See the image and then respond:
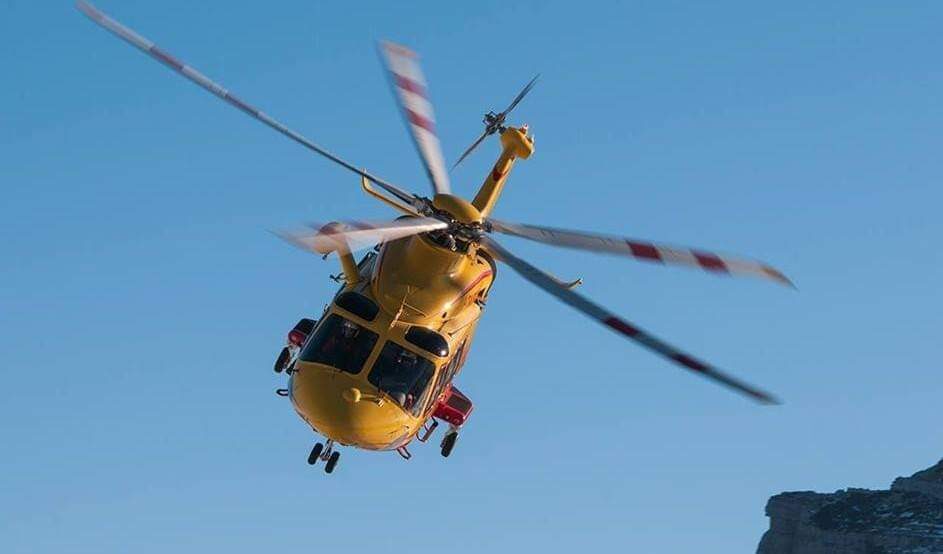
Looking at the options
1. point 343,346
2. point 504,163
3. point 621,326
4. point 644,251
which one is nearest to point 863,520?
point 504,163

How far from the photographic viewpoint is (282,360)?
146ft

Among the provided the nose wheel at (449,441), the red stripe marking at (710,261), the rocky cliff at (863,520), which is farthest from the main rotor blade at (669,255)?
the rocky cliff at (863,520)

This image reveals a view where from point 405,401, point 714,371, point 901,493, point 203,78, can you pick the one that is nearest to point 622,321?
point 714,371

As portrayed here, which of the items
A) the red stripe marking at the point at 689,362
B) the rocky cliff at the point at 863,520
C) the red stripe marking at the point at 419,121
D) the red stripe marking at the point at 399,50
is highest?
the rocky cliff at the point at 863,520

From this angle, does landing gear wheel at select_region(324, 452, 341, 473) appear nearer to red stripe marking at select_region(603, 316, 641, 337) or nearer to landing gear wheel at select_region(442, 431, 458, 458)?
landing gear wheel at select_region(442, 431, 458, 458)

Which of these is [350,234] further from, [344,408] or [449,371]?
[449,371]

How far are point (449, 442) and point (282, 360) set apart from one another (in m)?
4.57

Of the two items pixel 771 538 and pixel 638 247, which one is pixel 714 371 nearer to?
pixel 638 247

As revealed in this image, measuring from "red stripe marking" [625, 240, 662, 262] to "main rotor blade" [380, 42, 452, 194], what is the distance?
6.42m

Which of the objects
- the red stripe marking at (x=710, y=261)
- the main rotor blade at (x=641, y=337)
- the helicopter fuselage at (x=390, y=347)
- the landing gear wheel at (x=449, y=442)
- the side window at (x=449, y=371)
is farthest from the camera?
the landing gear wheel at (x=449, y=442)

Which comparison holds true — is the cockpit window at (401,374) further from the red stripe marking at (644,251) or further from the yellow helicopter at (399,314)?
the red stripe marking at (644,251)

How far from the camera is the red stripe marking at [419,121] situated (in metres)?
45.4

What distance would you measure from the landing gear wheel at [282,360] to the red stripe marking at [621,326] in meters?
12.0

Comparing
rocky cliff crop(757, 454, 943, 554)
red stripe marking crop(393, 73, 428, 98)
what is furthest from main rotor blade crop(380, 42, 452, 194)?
rocky cliff crop(757, 454, 943, 554)
